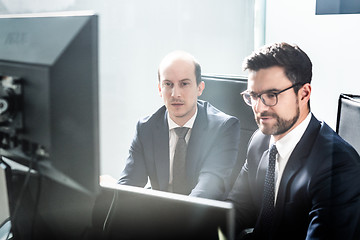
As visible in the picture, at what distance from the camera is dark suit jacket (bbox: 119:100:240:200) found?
1.72 m

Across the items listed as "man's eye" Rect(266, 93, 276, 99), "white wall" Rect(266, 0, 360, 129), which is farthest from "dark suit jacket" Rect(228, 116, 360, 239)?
"white wall" Rect(266, 0, 360, 129)

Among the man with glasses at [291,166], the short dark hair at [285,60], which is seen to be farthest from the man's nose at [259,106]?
the short dark hair at [285,60]

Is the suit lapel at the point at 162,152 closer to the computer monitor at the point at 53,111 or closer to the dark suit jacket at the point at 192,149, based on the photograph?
the dark suit jacket at the point at 192,149

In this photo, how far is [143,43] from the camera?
2785mm

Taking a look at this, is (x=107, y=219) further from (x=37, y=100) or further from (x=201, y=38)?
(x=201, y=38)

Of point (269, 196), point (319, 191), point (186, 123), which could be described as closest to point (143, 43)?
point (186, 123)

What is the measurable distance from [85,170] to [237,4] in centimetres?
271

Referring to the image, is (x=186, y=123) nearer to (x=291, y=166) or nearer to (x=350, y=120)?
(x=291, y=166)

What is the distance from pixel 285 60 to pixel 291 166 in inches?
16.0

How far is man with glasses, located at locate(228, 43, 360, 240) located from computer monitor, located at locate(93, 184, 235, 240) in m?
0.59

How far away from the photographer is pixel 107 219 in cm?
76

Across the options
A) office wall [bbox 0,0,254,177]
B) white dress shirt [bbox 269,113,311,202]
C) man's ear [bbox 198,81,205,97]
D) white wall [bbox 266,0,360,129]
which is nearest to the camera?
white dress shirt [bbox 269,113,311,202]

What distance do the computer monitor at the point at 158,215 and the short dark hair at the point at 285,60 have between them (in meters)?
0.90

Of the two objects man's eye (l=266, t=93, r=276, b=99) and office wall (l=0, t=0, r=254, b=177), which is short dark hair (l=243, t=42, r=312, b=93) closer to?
man's eye (l=266, t=93, r=276, b=99)
